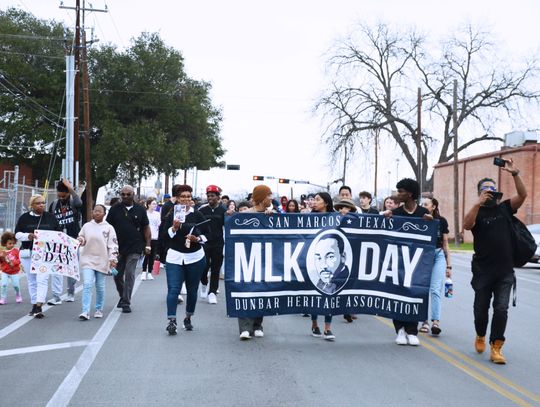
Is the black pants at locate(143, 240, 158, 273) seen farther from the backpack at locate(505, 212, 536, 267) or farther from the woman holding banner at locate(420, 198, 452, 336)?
the backpack at locate(505, 212, 536, 267)

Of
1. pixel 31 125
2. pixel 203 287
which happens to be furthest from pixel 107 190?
pixel 203 287

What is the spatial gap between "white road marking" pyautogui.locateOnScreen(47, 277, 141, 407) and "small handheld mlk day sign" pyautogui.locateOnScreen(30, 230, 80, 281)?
1.30 metres

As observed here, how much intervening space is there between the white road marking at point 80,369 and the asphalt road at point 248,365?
1 centimetres

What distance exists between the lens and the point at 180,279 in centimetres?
953

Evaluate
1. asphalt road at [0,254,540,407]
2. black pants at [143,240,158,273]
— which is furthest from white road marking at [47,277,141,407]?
black pants at [143,240,158,273]

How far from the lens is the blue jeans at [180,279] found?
9.38 metres

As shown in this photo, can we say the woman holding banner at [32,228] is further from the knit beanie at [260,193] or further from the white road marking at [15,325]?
the knit beanie at [260,193]

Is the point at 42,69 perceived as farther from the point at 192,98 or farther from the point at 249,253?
the point at 249,253

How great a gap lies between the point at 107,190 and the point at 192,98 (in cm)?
953

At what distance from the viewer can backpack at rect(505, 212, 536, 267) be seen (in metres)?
8.16

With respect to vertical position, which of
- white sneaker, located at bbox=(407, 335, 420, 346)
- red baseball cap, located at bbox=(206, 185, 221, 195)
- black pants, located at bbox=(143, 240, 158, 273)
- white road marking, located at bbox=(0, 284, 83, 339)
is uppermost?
red baseball cap, located at bbox=(206, 185, 221, 195)

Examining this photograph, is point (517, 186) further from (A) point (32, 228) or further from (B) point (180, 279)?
(A) point (32, 228)

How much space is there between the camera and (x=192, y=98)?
4597 cm

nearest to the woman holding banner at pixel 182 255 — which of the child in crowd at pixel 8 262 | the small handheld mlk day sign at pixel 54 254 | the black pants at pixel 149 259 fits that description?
the small handheld mlk day sign at pixel 54 254
